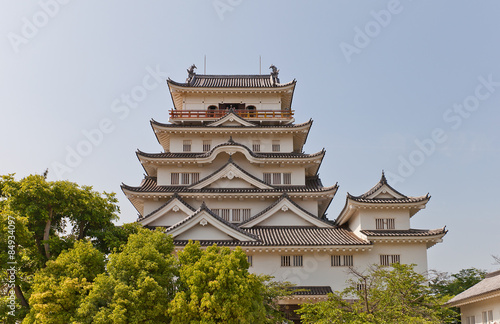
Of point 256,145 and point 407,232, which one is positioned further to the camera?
point 256,145

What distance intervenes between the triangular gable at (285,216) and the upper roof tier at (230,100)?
6916 millimetres

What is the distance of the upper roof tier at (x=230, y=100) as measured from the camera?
3008 centimetres

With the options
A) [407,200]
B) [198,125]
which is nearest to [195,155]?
[198,125]

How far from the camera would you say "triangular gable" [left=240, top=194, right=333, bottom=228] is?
25.4m

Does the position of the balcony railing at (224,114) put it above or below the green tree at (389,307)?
above

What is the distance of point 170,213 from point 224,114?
27.0ft

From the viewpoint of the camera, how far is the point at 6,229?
14648mm

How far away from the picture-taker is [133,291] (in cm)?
→ 1423

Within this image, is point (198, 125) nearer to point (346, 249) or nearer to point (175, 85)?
point (175, 85)

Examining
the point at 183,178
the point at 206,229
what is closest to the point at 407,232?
the point at 206,229

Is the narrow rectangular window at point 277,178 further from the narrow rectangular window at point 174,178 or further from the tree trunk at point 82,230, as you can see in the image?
the tree trunk at point 82,230

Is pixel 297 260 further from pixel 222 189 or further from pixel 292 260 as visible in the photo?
pixel 222 189

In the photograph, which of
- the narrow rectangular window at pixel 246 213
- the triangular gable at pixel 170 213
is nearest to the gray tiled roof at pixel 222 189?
the triangular gable at pixel 170 213

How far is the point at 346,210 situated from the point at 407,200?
11.0 ft
